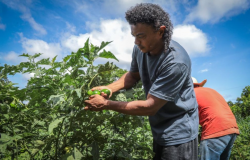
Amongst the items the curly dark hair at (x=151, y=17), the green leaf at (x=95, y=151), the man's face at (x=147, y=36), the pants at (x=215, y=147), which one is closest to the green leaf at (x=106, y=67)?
the man's face at (x=147, y=36)

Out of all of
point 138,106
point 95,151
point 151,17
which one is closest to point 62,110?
point 95,151

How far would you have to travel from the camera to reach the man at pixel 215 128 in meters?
3.04

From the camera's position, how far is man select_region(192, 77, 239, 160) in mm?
3039

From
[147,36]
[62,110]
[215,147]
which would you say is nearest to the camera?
[62,110]

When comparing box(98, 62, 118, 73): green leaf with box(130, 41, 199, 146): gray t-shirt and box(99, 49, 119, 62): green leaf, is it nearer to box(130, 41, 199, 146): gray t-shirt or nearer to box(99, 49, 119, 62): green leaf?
box(99, 49, 119, 62): green leaf

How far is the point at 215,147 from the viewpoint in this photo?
3.04 meters

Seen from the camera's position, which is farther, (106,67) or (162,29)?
(162,29)

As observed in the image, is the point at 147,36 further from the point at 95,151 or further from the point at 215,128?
the point at 215,128

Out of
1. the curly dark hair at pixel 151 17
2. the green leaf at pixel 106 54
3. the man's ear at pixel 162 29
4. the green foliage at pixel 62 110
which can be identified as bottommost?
the green foliage at pixel 62 110

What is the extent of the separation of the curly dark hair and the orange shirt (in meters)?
1.61

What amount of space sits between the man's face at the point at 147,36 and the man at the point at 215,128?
5.52ft

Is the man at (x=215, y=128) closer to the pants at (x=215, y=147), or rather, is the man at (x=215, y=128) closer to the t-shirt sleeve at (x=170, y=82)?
the pants at (x=215, y=147)

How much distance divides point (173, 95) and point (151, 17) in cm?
A: 74

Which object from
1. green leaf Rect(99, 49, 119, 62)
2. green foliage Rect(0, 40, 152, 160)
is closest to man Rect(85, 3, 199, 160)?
green foliage Rect(0, 40, 152, 160)
